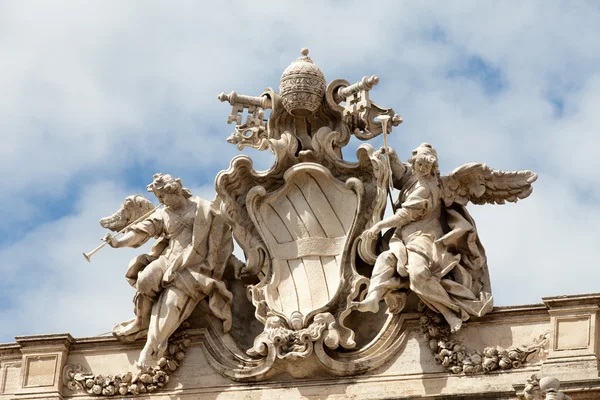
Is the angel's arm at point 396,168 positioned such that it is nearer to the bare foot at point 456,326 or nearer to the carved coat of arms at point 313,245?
the carved coat of arms at point 313,245

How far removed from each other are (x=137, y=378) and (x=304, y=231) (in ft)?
7.21

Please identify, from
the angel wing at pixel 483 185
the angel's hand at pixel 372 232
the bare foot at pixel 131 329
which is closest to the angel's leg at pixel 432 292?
the angel's hand at pixel 372 232

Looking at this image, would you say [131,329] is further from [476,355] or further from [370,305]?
[476,355]

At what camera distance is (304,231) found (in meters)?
28.4

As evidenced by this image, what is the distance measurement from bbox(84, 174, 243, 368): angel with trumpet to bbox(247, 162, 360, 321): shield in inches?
16.9

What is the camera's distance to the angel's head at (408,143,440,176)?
2781cm

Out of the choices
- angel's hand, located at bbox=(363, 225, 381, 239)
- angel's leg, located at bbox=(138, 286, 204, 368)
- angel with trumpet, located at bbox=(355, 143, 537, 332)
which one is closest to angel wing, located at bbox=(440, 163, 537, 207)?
angel with trumpet, located at bbox=(355, 143, 537, 332)

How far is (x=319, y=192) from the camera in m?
28.5

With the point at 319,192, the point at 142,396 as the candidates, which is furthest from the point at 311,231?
the point at 142,396

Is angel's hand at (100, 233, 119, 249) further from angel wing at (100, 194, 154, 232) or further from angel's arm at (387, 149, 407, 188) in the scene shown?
angel's arm at (387, 149, 407, 188)

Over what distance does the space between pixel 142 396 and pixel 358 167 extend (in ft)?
→ 10.2

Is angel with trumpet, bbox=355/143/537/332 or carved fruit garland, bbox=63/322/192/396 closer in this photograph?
angel with trumpet, bbox=355/143/537/332

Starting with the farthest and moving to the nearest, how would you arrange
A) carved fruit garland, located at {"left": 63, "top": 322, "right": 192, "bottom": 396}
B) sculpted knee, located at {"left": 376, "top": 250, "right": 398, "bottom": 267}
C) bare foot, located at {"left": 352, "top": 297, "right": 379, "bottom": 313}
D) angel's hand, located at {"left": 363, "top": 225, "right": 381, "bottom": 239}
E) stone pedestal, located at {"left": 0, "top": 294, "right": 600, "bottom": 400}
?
carved fruit garland, located at {"left": 63, "top": 322, "right": 192, "bottom": 396}
angel's hand, located at {"left": 363, "top": 225, "right": 381, "bottom": 239}
sculpted knee, located at {"left": 376, "top": 250, "right": 398, "bottom": 267}
bare foot, located at {"left": 352, "top": 297, "right": 379, "bottom": 313}
stone pedestal, located at {"left": 0, "top": 294, "right": 600, "bottom": 400}

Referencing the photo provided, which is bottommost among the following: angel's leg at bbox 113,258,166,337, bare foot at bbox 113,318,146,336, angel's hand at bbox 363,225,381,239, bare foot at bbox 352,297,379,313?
bare foot at bbox 352,297,379,313
